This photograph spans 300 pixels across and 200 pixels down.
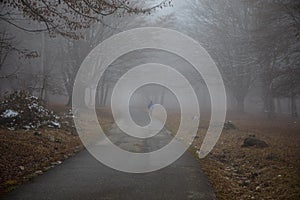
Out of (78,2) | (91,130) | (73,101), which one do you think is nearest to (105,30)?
(73,101)

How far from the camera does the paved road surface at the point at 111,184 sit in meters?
5.43

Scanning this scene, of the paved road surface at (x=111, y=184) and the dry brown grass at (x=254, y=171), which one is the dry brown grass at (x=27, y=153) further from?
the dry brown grass at (x=254, y=171)

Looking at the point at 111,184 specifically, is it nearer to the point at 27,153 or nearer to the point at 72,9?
the point at 27,153

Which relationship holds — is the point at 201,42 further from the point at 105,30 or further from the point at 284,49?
the point at 284,49

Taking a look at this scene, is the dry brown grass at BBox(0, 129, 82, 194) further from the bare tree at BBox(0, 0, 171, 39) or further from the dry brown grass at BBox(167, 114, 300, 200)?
the dry brown grass at BBox(167, 114, 300, 200)

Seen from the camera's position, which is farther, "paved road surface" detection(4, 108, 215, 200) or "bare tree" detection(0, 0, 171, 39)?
"bare tree" detection(0, 0, 171, 39)

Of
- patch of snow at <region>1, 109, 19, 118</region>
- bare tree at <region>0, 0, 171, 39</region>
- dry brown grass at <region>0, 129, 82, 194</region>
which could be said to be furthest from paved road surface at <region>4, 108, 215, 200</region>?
patch of snow at <region>1, 109, 19, 118</region>

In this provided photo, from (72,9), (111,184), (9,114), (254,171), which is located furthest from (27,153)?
(254,171)

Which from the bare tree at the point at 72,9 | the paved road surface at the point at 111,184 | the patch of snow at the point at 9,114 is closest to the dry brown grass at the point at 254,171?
the paved road surface at the point at 111,184

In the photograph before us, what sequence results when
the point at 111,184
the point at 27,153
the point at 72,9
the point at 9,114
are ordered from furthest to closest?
the point at 9,114, the point at 27,153, the point at 72,9, the point at 111,184

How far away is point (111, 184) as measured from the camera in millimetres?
6195

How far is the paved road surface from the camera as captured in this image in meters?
5.43

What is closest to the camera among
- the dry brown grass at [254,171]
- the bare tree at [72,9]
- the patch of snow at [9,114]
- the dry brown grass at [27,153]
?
the dry brown grass at [254,171]

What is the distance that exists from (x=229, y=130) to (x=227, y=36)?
1291 cm
